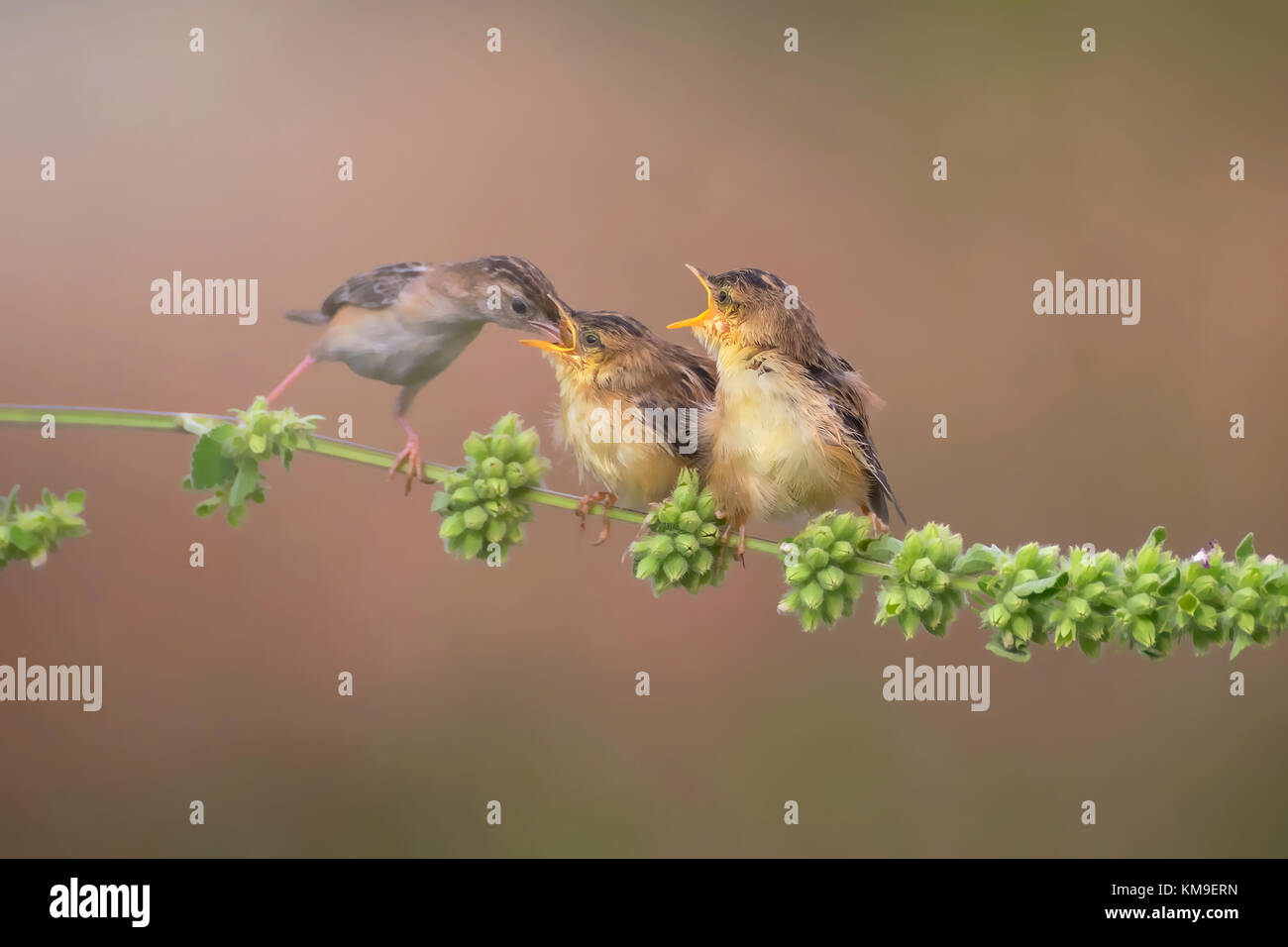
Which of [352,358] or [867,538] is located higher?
[352,358]

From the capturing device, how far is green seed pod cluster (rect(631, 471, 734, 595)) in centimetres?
81

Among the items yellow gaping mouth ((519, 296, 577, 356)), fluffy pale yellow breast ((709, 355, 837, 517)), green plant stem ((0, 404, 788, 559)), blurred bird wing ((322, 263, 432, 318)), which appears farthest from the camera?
blurred bird wing ((322, 263, 432, 318))

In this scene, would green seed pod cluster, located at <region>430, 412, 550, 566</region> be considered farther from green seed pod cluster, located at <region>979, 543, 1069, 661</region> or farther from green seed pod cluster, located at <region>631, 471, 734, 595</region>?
green seed pod cluster, located at <region>979, 543, 1069, 661</region>

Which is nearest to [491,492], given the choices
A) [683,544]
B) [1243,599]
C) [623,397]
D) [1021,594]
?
[683,544]

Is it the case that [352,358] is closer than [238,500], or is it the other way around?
[238,500]

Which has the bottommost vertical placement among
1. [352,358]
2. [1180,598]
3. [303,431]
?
[1180,598]

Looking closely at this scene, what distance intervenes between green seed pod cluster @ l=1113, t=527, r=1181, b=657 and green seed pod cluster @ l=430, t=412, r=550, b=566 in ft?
1.28

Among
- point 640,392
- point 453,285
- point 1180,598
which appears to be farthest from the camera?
point 453,285

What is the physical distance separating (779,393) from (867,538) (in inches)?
5.5

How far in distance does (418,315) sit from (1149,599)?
29.4 inches

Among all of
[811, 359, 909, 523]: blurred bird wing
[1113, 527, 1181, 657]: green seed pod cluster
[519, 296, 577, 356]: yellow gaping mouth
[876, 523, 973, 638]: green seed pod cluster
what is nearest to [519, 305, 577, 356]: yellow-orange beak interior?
[519, 296, 577, 356]: yellow gaping mouth

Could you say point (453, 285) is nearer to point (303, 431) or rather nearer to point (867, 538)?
point (303, 431)

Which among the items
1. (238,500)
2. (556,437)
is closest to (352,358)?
(556,437)

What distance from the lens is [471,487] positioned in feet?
2.65
